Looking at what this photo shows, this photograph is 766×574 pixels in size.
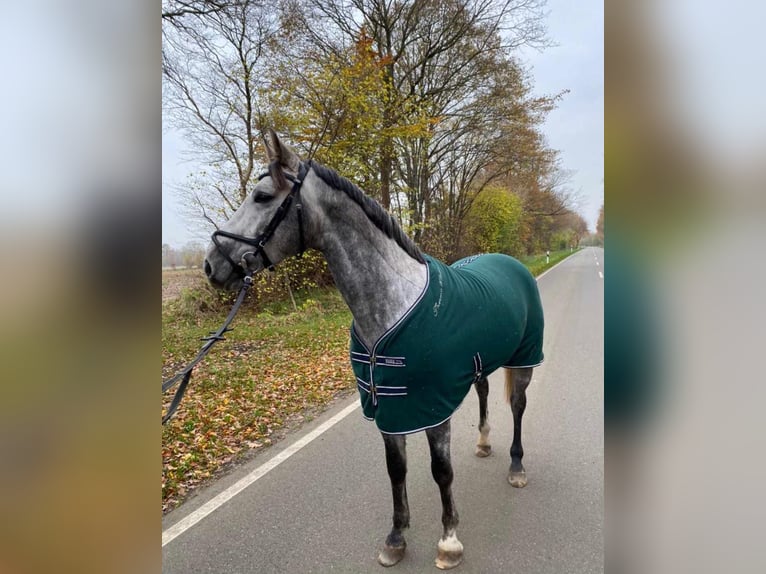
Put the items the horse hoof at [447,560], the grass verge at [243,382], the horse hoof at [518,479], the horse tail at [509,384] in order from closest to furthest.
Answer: the horse hoof at [447,560] → the horse hoof at [518,479] → the horse tail at [509,384] → the grass verge at [243,382]

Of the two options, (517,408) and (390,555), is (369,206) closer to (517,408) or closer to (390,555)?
(390,555)

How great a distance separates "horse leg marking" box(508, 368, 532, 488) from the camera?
3.02 m

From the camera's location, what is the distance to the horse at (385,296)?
198 cm

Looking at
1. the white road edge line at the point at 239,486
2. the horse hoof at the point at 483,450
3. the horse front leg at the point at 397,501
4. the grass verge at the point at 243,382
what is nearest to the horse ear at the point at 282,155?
the horse front leg at the point at 397,501

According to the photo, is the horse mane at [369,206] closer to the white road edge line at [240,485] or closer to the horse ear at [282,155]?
the horse ear at [282,155]

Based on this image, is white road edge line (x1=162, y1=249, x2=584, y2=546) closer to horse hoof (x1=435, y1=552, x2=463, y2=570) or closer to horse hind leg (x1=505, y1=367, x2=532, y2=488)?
horse hoof (x1=435, y1=552, x2=463, y2=570)

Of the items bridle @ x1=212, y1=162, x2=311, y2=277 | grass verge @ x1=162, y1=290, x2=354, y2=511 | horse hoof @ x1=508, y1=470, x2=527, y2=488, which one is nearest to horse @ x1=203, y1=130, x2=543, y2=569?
bridle @ x1=212, y1=162, x2=311, y2=277

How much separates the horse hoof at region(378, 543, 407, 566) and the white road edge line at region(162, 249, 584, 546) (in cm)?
123

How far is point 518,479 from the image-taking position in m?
3.01

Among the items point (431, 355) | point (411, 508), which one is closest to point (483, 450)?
point (411, 508)

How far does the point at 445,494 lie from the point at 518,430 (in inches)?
42.6

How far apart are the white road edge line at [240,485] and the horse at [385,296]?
127cm
